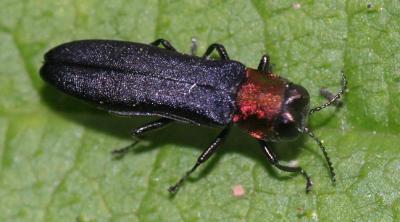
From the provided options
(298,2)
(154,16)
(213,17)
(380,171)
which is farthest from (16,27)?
(380,171)

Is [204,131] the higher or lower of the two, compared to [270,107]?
lower

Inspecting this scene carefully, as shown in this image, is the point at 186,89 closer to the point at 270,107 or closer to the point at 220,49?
the point at 220,49

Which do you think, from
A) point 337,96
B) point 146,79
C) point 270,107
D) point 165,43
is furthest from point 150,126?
point 337,96

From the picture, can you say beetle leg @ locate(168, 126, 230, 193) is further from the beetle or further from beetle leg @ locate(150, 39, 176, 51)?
beetle leg @ locate(150, 39, 176, 51)

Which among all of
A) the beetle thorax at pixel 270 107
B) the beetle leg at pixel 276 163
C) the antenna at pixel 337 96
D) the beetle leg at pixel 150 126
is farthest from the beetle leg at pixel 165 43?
the antenna at pixel 337 96

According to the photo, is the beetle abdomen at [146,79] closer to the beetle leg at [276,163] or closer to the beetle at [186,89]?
the beetle at [186,89]

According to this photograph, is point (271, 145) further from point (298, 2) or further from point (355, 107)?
point (298, 2)
